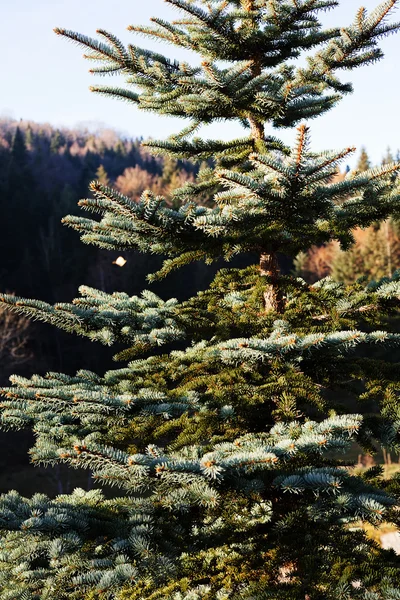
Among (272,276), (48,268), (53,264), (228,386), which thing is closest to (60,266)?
(53,264)

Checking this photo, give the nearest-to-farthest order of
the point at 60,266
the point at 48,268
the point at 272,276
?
the point at 272,276 → the point at 48,268 → the point at 60,266

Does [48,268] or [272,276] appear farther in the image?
[48,268]

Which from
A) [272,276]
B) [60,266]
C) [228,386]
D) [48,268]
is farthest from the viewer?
[60,266]

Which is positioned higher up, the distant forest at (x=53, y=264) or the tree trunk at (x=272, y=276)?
the distant forest at (x=53, y=264)

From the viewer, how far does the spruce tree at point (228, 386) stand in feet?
8.43

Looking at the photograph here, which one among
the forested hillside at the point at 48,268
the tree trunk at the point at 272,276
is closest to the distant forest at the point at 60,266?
the forested hillside at the point at 48,268

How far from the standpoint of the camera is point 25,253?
98.9ft

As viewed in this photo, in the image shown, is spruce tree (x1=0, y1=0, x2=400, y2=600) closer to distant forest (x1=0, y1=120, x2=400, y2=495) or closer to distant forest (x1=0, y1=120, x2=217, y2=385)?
distant forest (x1=0, y1=120, x2=400, y2=495)

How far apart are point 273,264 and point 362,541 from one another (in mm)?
2322

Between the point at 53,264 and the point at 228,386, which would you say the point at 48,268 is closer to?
the point at 53,264

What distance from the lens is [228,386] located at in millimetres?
3598

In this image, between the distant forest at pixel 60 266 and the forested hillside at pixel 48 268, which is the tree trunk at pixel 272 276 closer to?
the distant forest at pixel 60 266

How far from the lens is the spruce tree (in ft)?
8.43

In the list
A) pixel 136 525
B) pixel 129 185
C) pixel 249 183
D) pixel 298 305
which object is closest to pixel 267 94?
pixel 249 183
